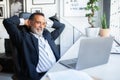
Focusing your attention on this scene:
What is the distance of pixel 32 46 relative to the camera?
200 cm

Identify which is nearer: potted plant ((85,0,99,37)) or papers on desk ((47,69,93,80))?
papers on desk ((47,69,93,80))

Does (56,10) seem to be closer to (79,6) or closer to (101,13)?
(79,6)

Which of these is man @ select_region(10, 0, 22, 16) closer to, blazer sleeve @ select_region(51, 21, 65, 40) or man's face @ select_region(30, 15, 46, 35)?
blazer sleeve @ select_region(51, 21, 65, 40)

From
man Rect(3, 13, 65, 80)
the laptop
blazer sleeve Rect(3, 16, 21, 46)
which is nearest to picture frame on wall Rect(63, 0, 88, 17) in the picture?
man Rect(3, 13, 65, 80)

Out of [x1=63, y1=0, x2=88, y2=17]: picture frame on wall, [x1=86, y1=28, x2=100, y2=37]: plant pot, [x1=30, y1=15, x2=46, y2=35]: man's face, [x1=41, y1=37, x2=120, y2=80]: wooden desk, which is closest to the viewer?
[x1=41, y1=37, x2=120, y2=80]: wooden desk

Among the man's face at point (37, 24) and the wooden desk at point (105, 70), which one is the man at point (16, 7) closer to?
the man's face at point (37, 24)

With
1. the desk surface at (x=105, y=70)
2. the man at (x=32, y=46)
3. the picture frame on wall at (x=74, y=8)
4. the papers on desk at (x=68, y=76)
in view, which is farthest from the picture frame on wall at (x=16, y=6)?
the papers on desk at (x=68, y=76)

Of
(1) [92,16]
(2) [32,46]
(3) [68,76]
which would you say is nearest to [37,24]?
(2) [32,46]

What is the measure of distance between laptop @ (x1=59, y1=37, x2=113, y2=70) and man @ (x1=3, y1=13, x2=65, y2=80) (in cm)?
56

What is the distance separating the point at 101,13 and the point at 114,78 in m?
1.84

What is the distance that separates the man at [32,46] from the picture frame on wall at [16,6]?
43.7 inches

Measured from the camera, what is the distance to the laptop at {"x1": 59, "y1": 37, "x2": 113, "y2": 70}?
4.38ft

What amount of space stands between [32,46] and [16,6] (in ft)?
4.60

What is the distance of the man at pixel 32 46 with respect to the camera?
6.43 ft
